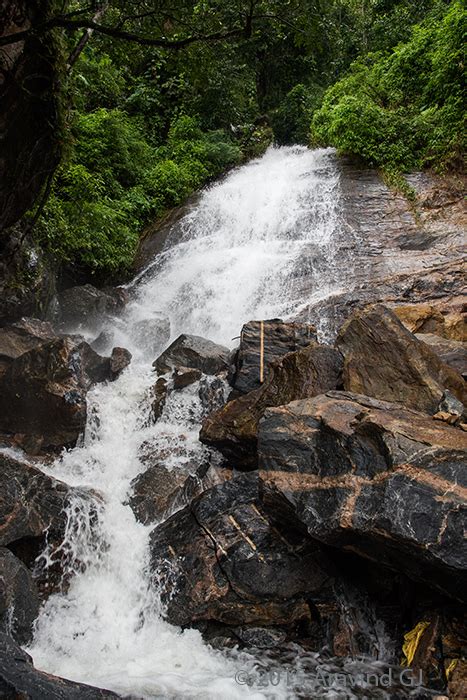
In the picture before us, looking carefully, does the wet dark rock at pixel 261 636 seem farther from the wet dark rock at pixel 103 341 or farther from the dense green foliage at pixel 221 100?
the wet dark rock at pixel 103 341

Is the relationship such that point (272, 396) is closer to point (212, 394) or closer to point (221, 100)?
point (212, 394)

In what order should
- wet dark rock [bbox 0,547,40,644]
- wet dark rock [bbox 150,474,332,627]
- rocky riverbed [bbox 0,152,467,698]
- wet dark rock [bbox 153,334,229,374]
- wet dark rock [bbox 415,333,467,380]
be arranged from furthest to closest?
wet dark rock [bbox 153,334,229,374] → wet dark rock [bbox 415,333,467,380] → wet dark rock [bbox 150,474,332,627] → wet dark rock [bbox 0,547,40,644] → rocky riverbed [bbox 0,152,467,698]

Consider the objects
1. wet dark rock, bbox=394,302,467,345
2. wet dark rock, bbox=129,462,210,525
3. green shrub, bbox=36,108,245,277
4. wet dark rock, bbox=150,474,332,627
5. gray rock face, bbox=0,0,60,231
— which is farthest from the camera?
green shrub, bbox=36,108,245,277

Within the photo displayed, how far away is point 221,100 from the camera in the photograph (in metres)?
20.0

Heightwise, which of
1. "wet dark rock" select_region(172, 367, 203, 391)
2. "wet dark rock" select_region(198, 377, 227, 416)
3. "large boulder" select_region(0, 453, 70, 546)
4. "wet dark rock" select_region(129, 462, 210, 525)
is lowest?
"wet dark rock" select_region(129, 462, 210, 525)

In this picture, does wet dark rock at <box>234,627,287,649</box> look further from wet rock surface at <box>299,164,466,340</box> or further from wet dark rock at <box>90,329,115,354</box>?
wet dark rock at <box>90,329,115,354</box>

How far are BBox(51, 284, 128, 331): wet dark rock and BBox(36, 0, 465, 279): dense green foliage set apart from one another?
81cm

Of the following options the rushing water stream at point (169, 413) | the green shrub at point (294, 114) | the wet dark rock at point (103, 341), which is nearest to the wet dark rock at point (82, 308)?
the wet dark rock at point (103, 341)

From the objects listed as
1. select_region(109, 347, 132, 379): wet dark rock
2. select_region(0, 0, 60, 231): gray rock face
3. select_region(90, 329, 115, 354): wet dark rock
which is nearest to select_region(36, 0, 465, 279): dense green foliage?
select_region(0, 0, 60, 231): gray rock face

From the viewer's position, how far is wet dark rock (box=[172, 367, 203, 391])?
351 inches

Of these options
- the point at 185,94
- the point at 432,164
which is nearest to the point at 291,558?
the point at 432,164

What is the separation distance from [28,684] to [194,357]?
21.3 feet

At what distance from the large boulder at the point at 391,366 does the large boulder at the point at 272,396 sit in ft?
0.97

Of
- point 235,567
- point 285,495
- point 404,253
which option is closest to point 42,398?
point 235,567
